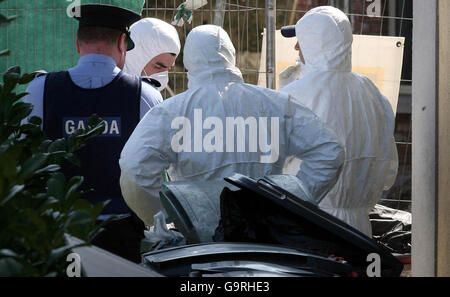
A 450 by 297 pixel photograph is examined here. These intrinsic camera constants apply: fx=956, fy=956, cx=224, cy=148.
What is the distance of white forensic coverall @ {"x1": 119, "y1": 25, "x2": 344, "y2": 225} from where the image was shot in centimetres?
335

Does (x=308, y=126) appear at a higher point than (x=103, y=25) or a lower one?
lower

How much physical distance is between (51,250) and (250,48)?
13.9 ft

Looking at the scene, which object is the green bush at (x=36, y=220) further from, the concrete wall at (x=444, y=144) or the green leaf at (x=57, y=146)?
the concrete wall at (x=444, y=144)

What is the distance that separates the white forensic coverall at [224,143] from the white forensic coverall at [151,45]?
209 cm

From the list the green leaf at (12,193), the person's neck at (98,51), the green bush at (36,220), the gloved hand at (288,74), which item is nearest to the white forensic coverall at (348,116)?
the gloved hand at (288,74)

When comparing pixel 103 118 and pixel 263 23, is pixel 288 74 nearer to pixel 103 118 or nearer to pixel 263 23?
pixel 263 23

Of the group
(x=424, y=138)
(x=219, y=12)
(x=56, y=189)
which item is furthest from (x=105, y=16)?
(x=56, y=189)

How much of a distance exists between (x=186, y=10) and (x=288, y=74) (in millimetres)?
731

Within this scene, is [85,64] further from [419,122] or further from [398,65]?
[398,65]

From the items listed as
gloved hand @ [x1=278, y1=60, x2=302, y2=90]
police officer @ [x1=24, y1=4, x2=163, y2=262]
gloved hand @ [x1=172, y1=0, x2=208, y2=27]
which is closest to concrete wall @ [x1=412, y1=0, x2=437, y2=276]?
police officer @ [x1=24, y1=4, x2=163, y2=262]

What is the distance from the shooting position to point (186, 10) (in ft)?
17.6

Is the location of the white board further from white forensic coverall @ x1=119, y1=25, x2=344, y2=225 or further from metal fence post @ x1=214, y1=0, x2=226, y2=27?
white forensic coverall @ x1=119, y1=25, x2=344, y2=225
